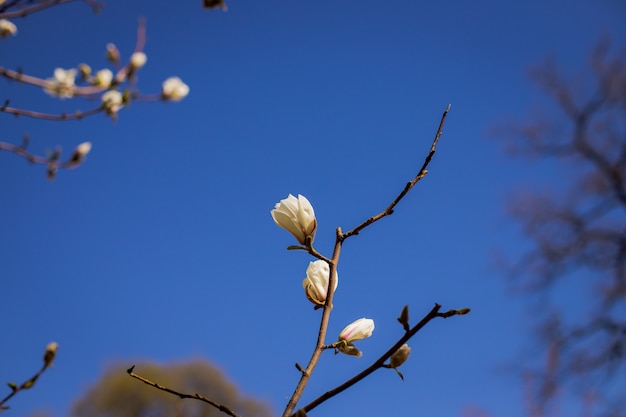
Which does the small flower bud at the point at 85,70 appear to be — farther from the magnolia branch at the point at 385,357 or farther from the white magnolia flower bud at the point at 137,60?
the magnolia branch at the point at 385,357

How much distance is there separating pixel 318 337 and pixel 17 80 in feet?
1.88

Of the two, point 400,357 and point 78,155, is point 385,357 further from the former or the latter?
point 78,155

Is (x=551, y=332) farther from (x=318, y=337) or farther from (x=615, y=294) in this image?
(x=318, y=337)

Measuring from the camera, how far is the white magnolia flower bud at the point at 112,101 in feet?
2.97

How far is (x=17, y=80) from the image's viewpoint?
0.75m

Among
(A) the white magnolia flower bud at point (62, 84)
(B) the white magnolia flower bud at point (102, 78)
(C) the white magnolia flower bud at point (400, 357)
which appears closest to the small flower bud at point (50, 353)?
(C) the white magnolia flower bud at point (400, 357)

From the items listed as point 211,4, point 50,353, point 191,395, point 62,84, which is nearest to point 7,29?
point 62,84

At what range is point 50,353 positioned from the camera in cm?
48

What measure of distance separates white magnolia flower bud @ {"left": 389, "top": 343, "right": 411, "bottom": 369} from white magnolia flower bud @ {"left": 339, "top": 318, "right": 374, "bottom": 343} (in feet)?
0.23

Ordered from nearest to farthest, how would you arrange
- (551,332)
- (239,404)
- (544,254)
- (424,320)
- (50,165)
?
(424,320) → (50,165) → (551,332) → (544,254) → (239,404)

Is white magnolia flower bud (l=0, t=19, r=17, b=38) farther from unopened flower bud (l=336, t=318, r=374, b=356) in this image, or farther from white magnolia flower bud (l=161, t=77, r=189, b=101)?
unopened flower bud (l=336, t=318, r=374, b=356)

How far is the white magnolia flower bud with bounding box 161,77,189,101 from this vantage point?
1.07 meters

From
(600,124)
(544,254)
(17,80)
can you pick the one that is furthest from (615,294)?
(17,80)

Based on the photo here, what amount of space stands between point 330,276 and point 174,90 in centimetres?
76
